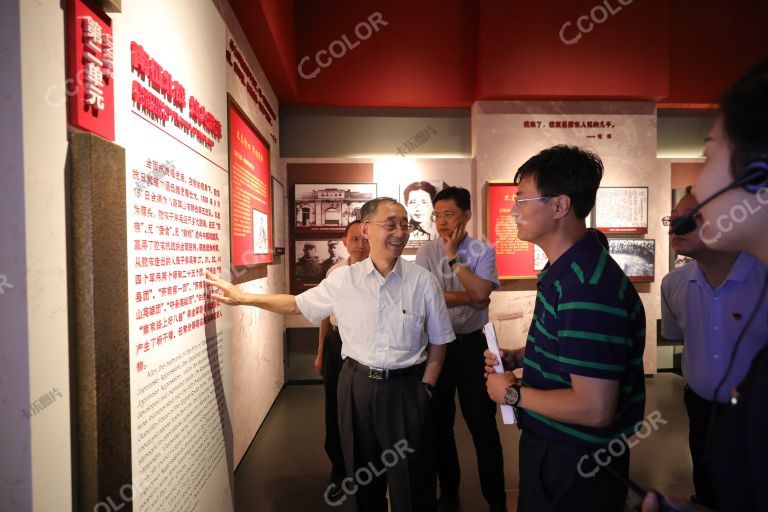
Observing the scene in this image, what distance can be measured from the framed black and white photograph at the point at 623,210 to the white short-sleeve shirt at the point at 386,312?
3.54m

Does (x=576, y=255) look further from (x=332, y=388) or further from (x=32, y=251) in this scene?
(x=332, y=388)

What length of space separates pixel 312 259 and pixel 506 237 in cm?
229

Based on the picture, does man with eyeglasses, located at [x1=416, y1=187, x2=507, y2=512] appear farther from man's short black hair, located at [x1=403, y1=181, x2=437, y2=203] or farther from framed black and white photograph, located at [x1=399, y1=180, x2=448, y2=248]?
man's short black hair, located at [x1=403, y1=181, x2=437, y2=203]

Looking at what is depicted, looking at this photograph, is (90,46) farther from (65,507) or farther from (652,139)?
(652,139)

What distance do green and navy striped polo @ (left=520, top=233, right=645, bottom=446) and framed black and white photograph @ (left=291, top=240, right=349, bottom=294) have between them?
3.54m

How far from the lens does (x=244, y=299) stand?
2.04 meters

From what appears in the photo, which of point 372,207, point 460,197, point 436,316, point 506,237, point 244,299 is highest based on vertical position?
point 460,197

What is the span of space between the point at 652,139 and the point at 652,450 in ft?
11.4

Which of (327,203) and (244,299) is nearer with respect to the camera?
(244,299)

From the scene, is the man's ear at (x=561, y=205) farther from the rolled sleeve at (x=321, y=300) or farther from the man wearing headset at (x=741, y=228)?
the rolled sleeve at (x=321, y=300)

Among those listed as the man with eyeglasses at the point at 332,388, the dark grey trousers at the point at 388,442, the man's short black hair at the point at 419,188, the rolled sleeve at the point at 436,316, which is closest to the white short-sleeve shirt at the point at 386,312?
the rolled sleeve at the point at 436,316

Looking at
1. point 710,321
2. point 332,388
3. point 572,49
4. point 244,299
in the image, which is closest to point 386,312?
point 244,299

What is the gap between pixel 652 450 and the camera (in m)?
3.27

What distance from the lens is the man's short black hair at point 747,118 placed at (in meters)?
0.70
